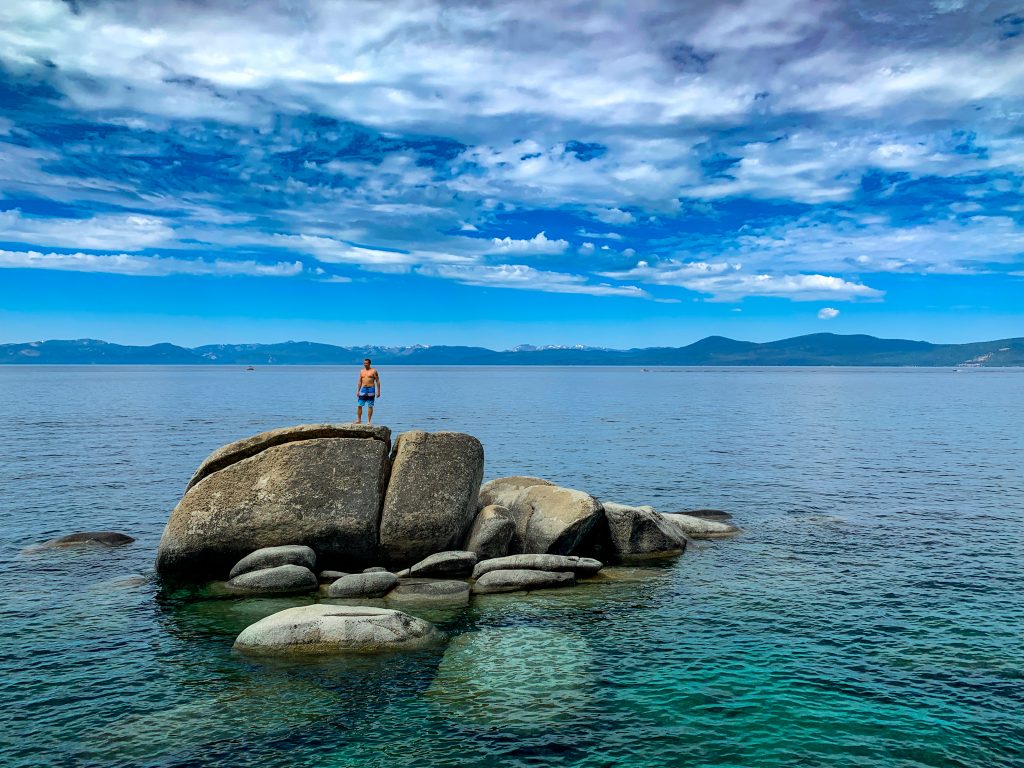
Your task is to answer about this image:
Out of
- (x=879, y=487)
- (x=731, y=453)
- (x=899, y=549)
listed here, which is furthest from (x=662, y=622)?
(x=731, y=453)

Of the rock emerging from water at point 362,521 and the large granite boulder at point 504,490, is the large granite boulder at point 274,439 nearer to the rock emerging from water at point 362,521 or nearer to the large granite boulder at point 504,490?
the rock emerging from water at point 362,521

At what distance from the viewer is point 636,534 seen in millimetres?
26312

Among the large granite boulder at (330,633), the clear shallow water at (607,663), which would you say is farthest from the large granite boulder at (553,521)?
the large granite boulder at (330,633)

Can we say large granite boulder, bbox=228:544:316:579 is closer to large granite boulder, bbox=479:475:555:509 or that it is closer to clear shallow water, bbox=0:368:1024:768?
clear shallow water, bbox=0:368:1024:768

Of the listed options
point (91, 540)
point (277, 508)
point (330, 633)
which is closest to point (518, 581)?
point (330, 633)

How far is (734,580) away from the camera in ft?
74.6

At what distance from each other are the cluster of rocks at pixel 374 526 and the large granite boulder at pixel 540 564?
0.05m

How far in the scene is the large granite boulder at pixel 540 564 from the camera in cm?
2292

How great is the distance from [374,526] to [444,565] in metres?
2.61

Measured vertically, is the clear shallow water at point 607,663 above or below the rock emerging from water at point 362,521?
below

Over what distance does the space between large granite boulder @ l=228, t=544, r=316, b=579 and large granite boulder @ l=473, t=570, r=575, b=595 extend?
526 cm

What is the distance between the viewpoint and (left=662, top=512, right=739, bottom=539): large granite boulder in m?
29.0

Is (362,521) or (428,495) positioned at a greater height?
(428,495)

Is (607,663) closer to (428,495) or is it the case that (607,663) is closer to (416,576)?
(416,576)
